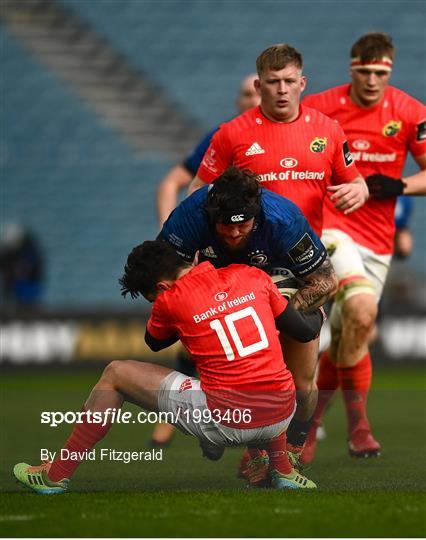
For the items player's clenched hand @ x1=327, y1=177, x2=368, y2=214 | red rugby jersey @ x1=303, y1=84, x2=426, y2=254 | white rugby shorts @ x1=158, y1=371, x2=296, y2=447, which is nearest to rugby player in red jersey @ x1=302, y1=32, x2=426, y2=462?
red rugby jersey @ x1=303, y1=84, x2=426, y2=254

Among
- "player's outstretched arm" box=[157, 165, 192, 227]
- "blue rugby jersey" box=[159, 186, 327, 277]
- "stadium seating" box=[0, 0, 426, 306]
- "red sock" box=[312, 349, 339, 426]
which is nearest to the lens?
"blue rugby jersey" box=[159, 186, 327, 277]

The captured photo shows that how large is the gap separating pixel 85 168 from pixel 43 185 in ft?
2.12

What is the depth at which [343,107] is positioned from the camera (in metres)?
7.71

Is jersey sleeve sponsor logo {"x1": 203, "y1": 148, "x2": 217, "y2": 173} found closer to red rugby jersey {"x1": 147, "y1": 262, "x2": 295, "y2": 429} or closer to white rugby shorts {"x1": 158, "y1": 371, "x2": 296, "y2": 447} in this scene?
red rugby jersey {"x1": 147, "y1": 262, "x2": 295, "y2": 429}

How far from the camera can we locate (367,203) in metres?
7.74

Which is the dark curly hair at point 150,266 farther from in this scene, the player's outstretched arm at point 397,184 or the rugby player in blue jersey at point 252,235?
the player's outstretched arm at point 397,184

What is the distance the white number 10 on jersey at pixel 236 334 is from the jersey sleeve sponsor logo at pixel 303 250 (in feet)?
1.83

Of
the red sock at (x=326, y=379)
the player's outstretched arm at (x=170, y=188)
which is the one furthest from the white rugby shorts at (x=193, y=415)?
the player's outstretched arm at (x=170, y=188)

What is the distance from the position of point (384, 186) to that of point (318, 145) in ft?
3.51

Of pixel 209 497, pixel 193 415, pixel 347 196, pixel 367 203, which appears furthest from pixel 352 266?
pixel 209 497

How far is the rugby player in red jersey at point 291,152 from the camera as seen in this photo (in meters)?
6.45

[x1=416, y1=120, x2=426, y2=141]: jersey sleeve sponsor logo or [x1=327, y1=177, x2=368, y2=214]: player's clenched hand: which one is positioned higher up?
[x1=416, y1=120, x2=426, y2=141]: jersey sleeve sponsor logo

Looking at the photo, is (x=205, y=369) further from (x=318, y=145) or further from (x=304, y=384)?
(x=318, y=145)

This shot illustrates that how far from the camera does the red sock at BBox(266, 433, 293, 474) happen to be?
5676mm
